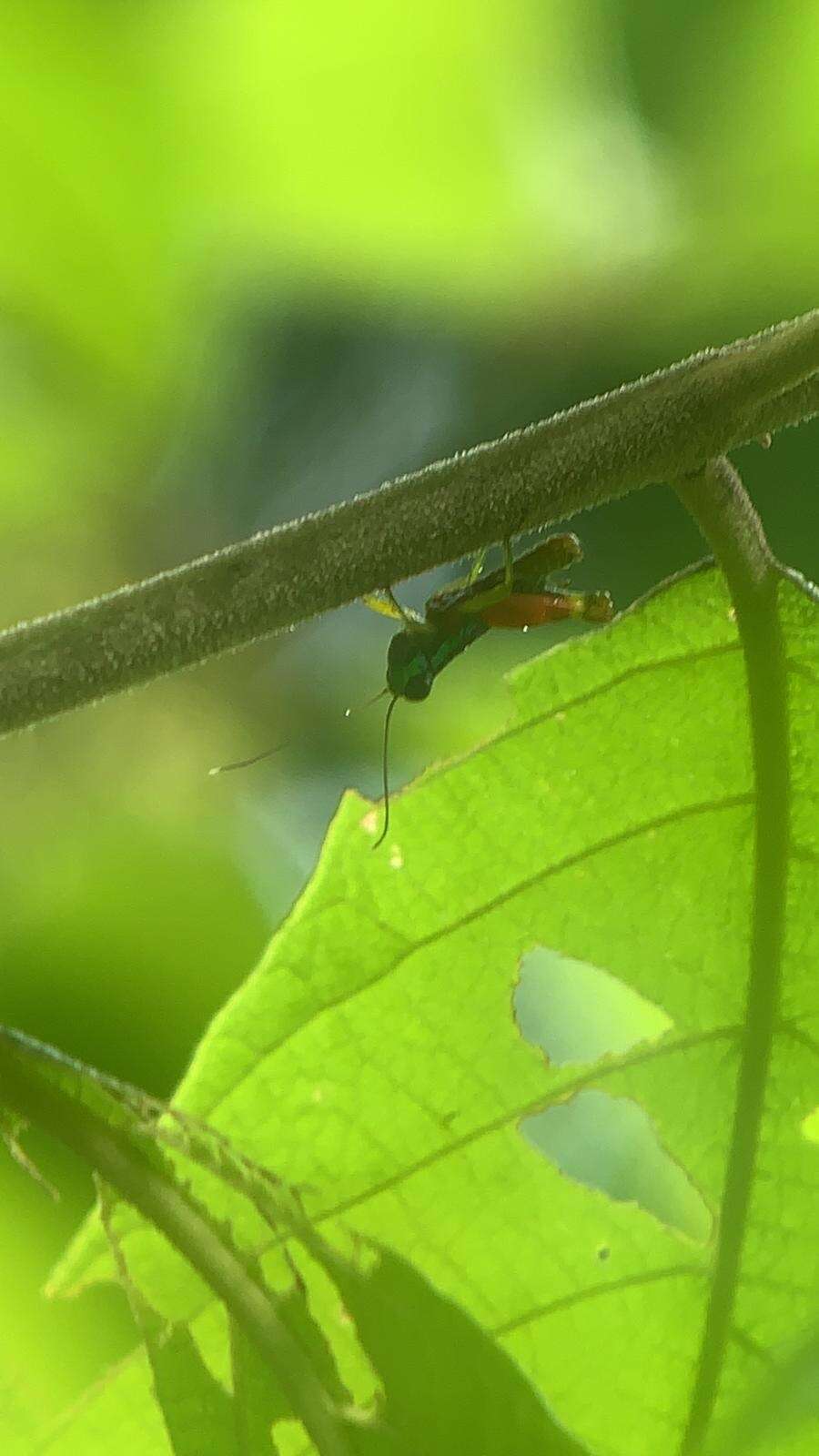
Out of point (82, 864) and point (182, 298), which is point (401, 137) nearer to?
point (182, 298)

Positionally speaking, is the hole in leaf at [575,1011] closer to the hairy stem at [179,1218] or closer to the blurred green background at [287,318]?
the hairy stem at [179,1218]

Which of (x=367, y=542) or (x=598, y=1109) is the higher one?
(x=367, y=542)

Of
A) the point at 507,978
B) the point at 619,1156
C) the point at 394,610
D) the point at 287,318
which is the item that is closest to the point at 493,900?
the point at 507,978

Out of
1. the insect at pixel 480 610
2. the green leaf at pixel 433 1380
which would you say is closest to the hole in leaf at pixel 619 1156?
the green leaf at pixel 433 1380

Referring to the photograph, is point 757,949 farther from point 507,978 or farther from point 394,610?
point 394,610

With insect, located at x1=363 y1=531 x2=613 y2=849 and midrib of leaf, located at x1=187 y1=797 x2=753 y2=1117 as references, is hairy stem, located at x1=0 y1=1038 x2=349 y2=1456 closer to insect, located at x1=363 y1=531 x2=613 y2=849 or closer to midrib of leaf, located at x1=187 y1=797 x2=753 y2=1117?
midrib of leaf, located at x1=187 y1=797 x2=753 y2=1117

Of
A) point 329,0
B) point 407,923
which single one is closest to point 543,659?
point 407,923
